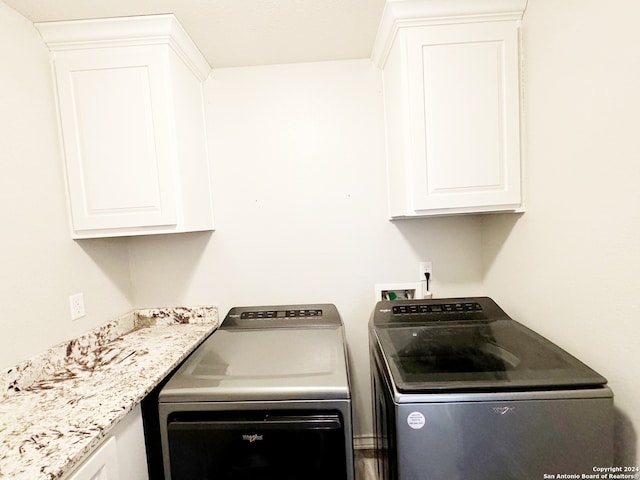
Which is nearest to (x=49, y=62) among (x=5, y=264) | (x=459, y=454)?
(x=5, y=264)

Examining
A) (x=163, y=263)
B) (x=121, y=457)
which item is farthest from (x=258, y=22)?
(x=121, y=457)

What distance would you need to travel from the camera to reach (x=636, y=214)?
0.86 meters

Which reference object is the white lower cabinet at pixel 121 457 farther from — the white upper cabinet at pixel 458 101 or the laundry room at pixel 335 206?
the white upper cabinet at pixel 458 101

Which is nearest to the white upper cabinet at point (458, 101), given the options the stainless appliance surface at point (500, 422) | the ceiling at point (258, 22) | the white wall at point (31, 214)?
the ceiling at point (258, 22)

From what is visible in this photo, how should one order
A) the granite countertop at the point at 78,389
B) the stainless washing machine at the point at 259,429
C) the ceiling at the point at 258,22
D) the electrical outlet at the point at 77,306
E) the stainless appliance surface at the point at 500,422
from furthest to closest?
1. the electrical outlet at the point at 77,306
2. the ceiling at the point at 258,22
3. the stainless washing machine at the point at 259,429
4. the stainless appliance surface at the point at 500,422
5. the granite countertop at the point at 78,389

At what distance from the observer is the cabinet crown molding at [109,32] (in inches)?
49.8

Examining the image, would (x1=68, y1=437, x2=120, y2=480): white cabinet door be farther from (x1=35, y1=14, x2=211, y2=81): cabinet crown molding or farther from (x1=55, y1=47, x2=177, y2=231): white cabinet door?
(x1=35, y1=14, x2=211, y2=81): cabinet crown molding

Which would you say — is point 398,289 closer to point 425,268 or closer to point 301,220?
point 425,268

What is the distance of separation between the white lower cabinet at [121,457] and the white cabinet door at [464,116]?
4.48 feet

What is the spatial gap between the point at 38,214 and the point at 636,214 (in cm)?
211

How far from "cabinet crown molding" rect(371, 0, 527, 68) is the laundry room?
0.23 ft

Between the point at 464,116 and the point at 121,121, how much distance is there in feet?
4.97

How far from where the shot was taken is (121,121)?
1.32 metres

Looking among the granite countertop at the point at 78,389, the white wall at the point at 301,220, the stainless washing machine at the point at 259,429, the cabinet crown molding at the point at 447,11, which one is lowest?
the stainless washing machine at the point at 259,429
